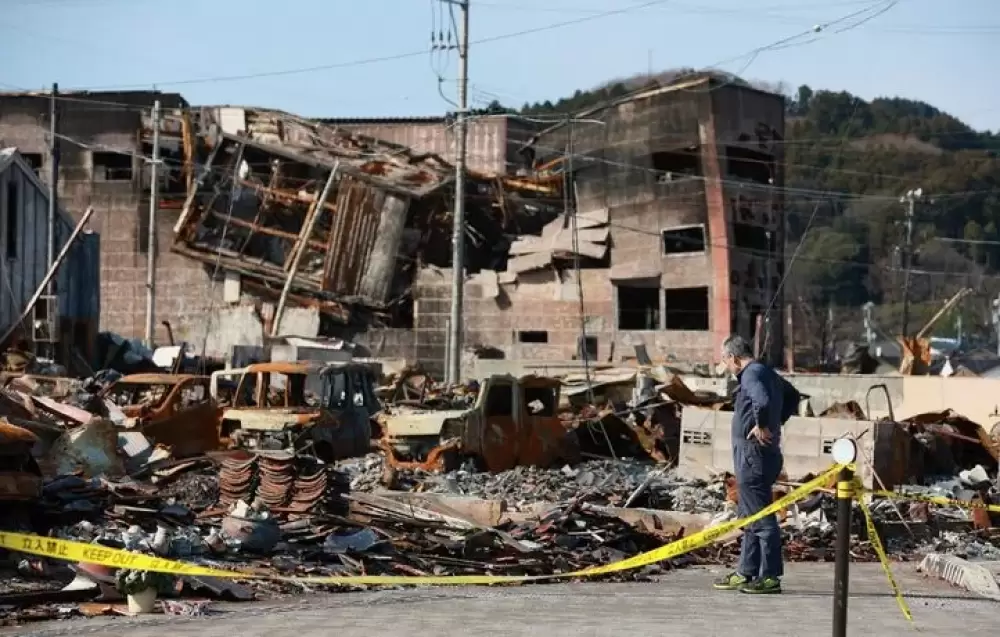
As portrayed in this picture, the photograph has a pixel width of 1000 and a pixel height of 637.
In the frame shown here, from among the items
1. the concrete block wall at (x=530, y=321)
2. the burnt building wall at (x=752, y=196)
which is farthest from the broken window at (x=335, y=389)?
the concrete block wall at (x=530, y=321)

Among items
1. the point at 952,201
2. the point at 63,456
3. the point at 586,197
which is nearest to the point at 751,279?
the point at 586,197

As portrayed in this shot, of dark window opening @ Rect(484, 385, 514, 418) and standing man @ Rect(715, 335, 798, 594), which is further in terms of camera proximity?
dark window opening @ Rect(484, 385, 514, 418)

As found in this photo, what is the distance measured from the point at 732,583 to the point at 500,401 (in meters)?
12.6

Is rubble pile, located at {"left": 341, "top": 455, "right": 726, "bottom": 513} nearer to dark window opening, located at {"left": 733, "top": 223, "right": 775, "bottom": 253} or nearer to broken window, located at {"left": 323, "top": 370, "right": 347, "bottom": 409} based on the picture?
broken window, located at {"left": 323, "top": 370, "right": 347, "bottom": 409}

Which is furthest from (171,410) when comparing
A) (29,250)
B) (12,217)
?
(29,250)

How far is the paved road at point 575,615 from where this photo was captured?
30.4ft

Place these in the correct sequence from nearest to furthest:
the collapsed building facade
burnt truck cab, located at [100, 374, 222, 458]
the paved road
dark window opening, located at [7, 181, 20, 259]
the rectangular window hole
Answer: the paved road
the rectangular window hole
burnt truck cab, located at [100, 374, 222, 458]
dark window opening, located at [7, 181, 20, 259]
the collapsed building facade

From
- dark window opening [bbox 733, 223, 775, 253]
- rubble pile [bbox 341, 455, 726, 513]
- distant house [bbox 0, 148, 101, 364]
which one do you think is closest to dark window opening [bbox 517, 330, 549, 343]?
dark window opening [bbox 733, 223, 775, 253]

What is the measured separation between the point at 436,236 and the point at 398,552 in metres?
44.2

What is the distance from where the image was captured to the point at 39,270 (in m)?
37.8

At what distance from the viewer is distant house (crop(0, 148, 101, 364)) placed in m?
35.2

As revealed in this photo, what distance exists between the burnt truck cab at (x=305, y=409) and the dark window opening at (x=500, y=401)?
7.33ft

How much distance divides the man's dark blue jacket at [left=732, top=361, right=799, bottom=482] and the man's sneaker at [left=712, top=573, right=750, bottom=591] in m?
0.81

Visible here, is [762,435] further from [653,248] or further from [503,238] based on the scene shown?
[503,238]
